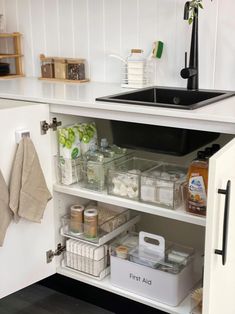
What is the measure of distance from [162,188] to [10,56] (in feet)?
4.25

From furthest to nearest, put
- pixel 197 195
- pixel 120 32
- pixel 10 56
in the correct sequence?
pixel 10 56 < pixel 120 32 < pixel 197 195

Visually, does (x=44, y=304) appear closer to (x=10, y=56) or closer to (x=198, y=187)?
(x=198, y=187)

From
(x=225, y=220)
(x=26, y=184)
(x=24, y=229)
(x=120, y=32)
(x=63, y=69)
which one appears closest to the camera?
(x=225, y=220)

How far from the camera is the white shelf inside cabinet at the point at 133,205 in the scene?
154cm

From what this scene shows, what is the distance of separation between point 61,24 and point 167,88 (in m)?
0.74

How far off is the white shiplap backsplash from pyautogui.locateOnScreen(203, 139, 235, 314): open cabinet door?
73 centimetres

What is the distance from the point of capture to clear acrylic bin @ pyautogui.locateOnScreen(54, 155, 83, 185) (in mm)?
1839

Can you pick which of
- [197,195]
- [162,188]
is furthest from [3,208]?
[197,195]

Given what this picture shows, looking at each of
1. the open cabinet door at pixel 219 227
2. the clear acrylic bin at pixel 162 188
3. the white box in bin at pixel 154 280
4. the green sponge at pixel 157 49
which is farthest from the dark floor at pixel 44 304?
the green sponge at pixel 157 49

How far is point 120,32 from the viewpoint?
212 cm

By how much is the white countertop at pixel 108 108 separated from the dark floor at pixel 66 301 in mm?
949

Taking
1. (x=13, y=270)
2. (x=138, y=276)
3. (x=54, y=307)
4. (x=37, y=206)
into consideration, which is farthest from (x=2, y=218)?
(x=54, y=307)

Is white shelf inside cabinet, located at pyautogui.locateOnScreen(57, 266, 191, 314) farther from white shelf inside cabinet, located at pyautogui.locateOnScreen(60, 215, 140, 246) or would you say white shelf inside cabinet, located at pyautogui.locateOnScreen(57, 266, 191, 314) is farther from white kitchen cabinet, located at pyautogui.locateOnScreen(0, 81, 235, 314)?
white shelf inside cabinet, located at pyautogui.locateOnScreen(60, 215, 140, 246)

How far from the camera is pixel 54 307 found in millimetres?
2160
